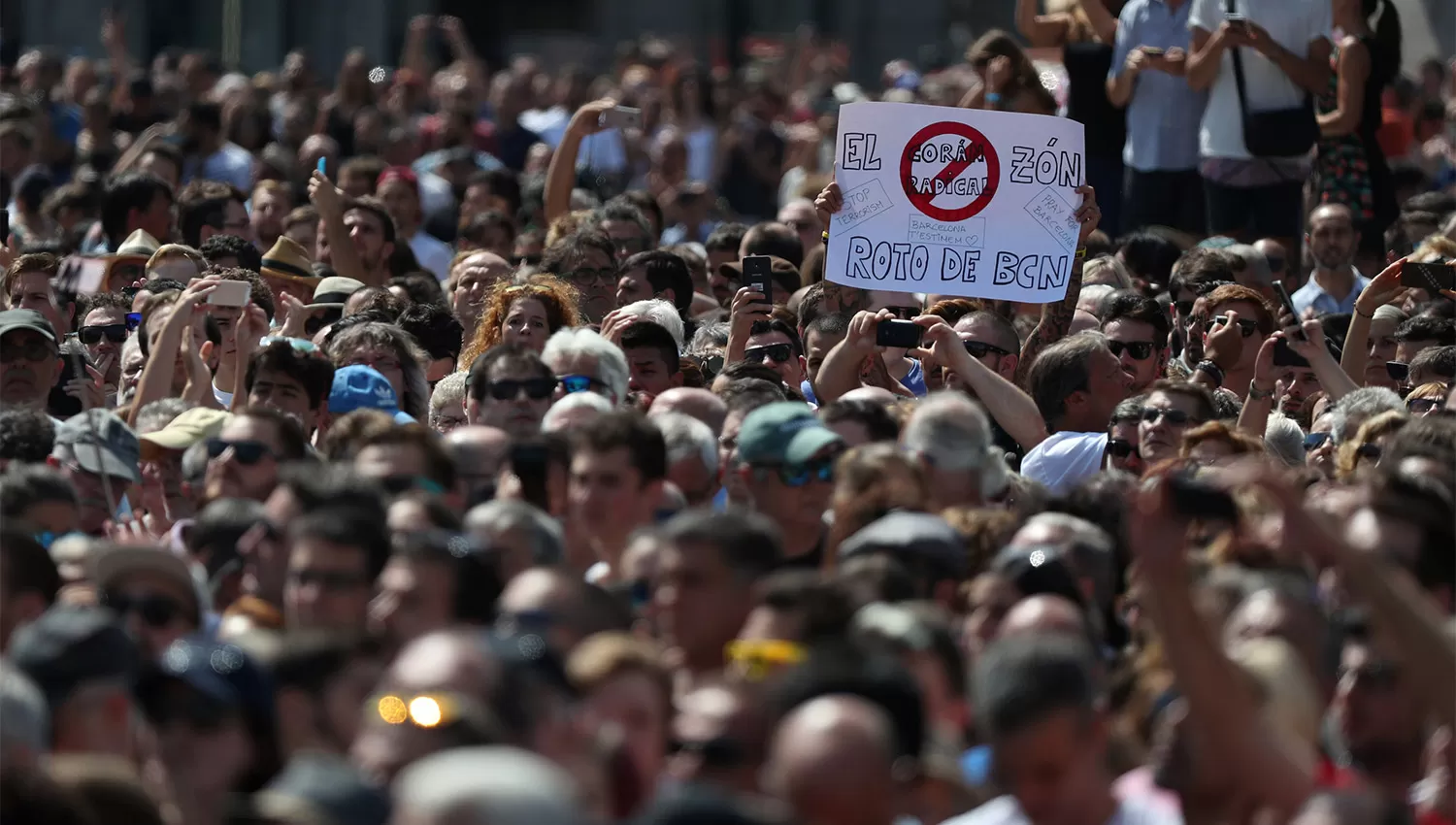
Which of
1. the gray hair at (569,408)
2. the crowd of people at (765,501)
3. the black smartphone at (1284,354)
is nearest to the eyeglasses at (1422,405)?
the crowd of people at (765,501)

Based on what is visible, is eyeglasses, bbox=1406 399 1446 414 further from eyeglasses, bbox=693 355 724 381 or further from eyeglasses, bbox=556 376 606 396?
eyeglasses, bbox=556 376 606 396

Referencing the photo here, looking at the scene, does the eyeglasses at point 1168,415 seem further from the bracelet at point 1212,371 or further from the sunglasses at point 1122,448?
the bracelet at point 1212,371

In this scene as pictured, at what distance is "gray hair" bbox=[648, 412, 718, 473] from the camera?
7.14 m

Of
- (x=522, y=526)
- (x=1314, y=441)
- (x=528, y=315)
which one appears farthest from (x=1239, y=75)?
(x=522, y=526)

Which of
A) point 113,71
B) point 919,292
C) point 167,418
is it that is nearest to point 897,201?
point 919,292

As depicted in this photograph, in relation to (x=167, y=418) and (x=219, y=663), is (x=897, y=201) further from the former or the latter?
(x=219, y=663)

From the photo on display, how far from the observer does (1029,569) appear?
557 cm

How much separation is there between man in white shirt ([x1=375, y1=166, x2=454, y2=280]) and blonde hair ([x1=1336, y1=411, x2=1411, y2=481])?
6.82m

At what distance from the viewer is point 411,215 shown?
45.1ft

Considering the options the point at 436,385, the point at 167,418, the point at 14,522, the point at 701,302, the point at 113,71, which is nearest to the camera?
the point at 14,522

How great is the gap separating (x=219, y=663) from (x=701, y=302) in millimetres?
6939

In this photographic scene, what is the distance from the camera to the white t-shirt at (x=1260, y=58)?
12008 mm

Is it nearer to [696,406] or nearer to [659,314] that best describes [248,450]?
[696,406]

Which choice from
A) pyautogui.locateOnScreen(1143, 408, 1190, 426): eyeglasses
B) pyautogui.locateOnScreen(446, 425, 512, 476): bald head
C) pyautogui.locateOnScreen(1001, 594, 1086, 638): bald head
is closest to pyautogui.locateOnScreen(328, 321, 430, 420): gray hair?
pyautogui.locateOnScreen(446, 425, 512, 476): bald head
